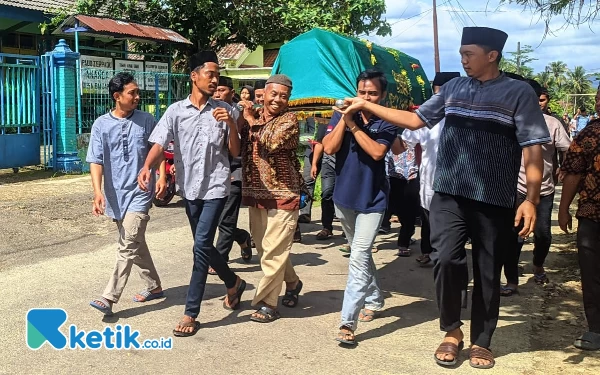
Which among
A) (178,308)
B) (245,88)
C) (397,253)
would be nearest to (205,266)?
(178,308)

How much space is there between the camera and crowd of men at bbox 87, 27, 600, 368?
3.59 meters

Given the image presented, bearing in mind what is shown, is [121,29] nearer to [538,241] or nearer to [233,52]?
[538,241]

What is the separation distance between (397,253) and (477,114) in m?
3.49

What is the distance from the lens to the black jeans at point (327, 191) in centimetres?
743

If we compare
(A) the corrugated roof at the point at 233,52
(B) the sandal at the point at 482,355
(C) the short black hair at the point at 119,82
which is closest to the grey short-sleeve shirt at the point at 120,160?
(C) the short black hair at the point at 119,82

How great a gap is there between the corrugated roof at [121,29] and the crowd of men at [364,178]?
26.6 ft

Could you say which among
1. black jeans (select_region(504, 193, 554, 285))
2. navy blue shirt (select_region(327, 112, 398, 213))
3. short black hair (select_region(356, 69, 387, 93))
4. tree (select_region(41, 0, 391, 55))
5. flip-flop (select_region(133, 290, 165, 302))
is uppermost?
tree (select_region(41, 0, 391, 55))

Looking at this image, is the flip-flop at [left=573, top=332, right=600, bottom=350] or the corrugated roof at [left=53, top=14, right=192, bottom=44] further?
the corrugated roof at [left=53, top=14, right=192, bottom=44]

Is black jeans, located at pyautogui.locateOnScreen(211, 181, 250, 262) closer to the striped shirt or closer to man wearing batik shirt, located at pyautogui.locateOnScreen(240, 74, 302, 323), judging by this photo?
man wearing batik shirt, located at pyautogui.locateOnScreen(240, 74, 302, 323)

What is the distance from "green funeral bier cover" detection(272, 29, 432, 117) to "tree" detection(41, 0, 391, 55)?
6.56 meters

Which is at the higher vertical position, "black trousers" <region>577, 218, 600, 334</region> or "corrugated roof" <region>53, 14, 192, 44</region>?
"corrugated roof" <region>53, 14, 192, 44</region>

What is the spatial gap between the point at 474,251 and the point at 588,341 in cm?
112

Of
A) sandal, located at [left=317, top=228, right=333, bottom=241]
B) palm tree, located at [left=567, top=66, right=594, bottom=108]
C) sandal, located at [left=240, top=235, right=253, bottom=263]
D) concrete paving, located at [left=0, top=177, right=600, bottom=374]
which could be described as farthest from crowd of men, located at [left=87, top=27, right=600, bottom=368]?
palm tree, located at [left=567, top=66, right=594, bottom=108]

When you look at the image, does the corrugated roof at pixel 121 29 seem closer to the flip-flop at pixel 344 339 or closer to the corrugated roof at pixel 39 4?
the corrugated roof at pixel 39 4
